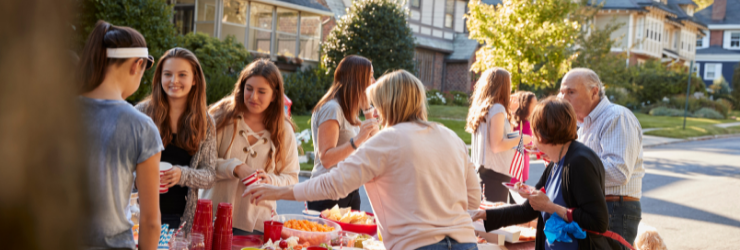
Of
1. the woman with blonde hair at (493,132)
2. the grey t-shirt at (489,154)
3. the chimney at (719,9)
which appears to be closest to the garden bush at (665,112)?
the chimney at (719,9)

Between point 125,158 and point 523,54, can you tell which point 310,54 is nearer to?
point 523,54

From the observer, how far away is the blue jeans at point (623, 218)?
3.58m

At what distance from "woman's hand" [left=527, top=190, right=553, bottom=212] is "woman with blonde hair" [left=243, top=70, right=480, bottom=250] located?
599mm

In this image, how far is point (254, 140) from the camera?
3660mm

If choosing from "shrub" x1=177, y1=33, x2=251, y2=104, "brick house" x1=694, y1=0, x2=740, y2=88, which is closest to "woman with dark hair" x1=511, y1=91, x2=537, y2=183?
"shrub" x1=177, y1=33, x2=251, y2=104

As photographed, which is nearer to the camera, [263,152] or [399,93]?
[399,93]

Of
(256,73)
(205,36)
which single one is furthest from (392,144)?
(205,36)

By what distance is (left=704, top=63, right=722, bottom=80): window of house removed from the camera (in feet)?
203

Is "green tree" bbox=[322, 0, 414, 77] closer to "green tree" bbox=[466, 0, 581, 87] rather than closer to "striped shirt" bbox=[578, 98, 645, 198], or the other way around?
"green tree" bbox=[466, 0, 581, 87]

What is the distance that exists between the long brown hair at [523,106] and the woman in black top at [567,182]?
2799mm

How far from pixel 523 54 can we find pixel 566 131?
15.7m

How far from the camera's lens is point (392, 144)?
2.64 m

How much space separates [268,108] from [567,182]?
1921 millimetres

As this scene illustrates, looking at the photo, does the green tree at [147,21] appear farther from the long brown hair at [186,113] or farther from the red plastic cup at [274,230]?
the red plastic cup at [274,230]
